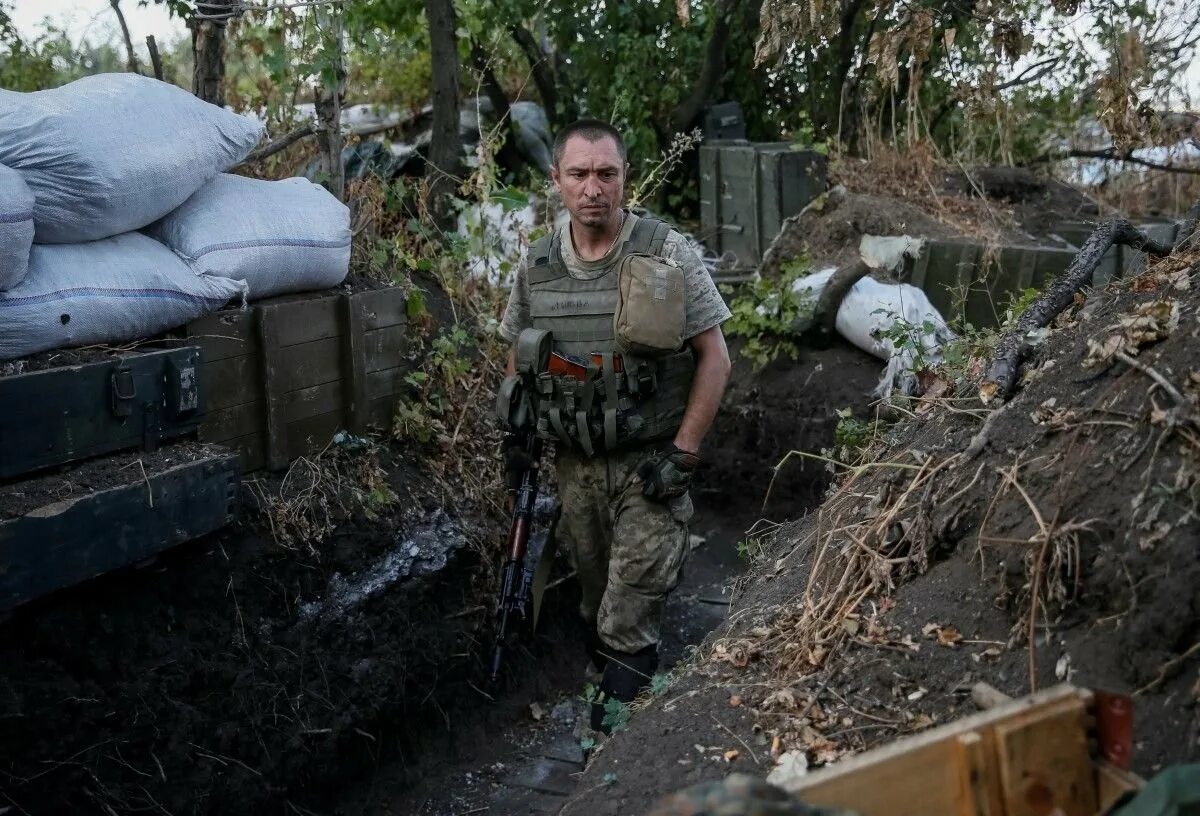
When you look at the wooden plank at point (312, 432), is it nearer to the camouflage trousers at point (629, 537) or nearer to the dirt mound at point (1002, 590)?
A: the camouflage trousers at point (629, 537)

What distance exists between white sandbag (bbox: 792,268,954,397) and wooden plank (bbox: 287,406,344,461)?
248 cm

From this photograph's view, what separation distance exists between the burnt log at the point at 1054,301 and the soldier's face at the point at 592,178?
1344mm

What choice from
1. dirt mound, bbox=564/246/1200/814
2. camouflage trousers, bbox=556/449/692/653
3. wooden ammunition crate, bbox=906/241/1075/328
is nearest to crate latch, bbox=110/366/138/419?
camouflage trousers, bbox=556/449/692/653

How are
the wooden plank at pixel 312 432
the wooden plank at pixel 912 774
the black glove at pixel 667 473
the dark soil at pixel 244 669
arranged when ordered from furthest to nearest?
the wooden plank at pixel 312 432 → the black glove at pixel 667 473 → the dark soil at pixel 244 669 → the wooden plank at pixel 912 774

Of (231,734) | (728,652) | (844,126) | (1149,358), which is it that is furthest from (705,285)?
(844,126)

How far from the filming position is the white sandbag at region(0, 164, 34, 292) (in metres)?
3.40

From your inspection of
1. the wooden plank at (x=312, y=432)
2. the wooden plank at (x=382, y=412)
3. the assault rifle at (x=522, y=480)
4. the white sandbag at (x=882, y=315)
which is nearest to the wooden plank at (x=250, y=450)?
the wooden plank at (x=312, y=432)

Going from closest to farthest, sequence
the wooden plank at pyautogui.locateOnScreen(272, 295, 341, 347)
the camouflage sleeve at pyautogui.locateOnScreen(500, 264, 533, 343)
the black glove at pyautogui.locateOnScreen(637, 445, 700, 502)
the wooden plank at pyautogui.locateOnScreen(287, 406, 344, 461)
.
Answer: the black glove at pyautogui.locateOnScreen(637, 445, 700, 502), the camouflage sleeve at pyautogui.locateOnScreen(500, 264, 533, 343), the wooden plank at pyautogui.locateOnScreen(272, 295, 341, 347), the wooden plank at pyautogui.locateOnScreen(287, 406, 344, 461)

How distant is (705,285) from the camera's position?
3.92 meters

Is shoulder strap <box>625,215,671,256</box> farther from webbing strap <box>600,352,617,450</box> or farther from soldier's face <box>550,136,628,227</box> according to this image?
webbing strap <box>600,352,617,450</box>

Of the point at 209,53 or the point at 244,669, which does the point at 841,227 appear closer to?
the point at 209,53

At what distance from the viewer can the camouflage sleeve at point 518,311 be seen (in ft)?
14.0

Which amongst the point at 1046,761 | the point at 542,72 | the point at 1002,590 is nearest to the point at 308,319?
the point at 1002,590

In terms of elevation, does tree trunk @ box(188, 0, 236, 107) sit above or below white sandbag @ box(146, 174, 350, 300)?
above
